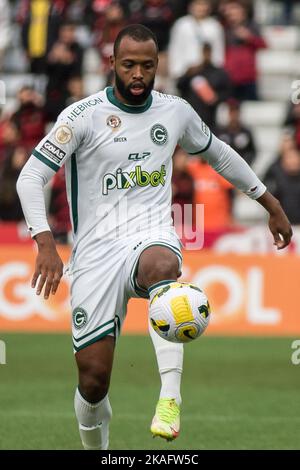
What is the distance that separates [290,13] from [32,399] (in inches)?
529

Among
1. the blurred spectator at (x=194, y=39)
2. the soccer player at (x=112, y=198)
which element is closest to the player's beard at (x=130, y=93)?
the soccer player at (x=112, y=198)

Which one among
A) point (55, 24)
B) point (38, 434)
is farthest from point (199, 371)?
point (55, 24)

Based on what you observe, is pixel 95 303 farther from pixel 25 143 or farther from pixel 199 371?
pixel 25 143

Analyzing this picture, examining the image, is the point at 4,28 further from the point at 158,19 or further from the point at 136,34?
the point at 136,34

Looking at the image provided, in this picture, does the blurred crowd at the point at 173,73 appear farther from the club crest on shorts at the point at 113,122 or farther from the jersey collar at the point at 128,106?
the club crest on shorts at the point at 113,122

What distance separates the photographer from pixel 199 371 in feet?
42.9

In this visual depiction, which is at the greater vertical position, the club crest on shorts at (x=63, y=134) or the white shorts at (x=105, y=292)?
the club crest on shorts at (x=63, y=134)

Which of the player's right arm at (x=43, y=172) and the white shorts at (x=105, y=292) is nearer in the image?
the player's right arm at (x=43, y=172)

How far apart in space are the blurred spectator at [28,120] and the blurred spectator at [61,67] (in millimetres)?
662

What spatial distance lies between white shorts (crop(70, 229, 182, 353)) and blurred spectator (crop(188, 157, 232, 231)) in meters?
9.47

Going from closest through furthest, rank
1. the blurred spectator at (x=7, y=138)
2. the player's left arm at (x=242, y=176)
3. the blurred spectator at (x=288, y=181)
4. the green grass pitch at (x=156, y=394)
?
the player's left arm at (x=242, y=176) → the green grass pitch at (x=156, y=394) → the blurred spectator at (x=288, y=181) → the blurred spectator at (x=7, y=138)

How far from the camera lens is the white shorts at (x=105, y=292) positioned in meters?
7.50

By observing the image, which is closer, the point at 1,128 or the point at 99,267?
the point at 99,267

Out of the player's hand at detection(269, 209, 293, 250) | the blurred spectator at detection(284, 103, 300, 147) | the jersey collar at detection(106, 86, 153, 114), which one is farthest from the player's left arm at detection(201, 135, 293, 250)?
the blurred spectator at detection(284, 103, 300, 147)
